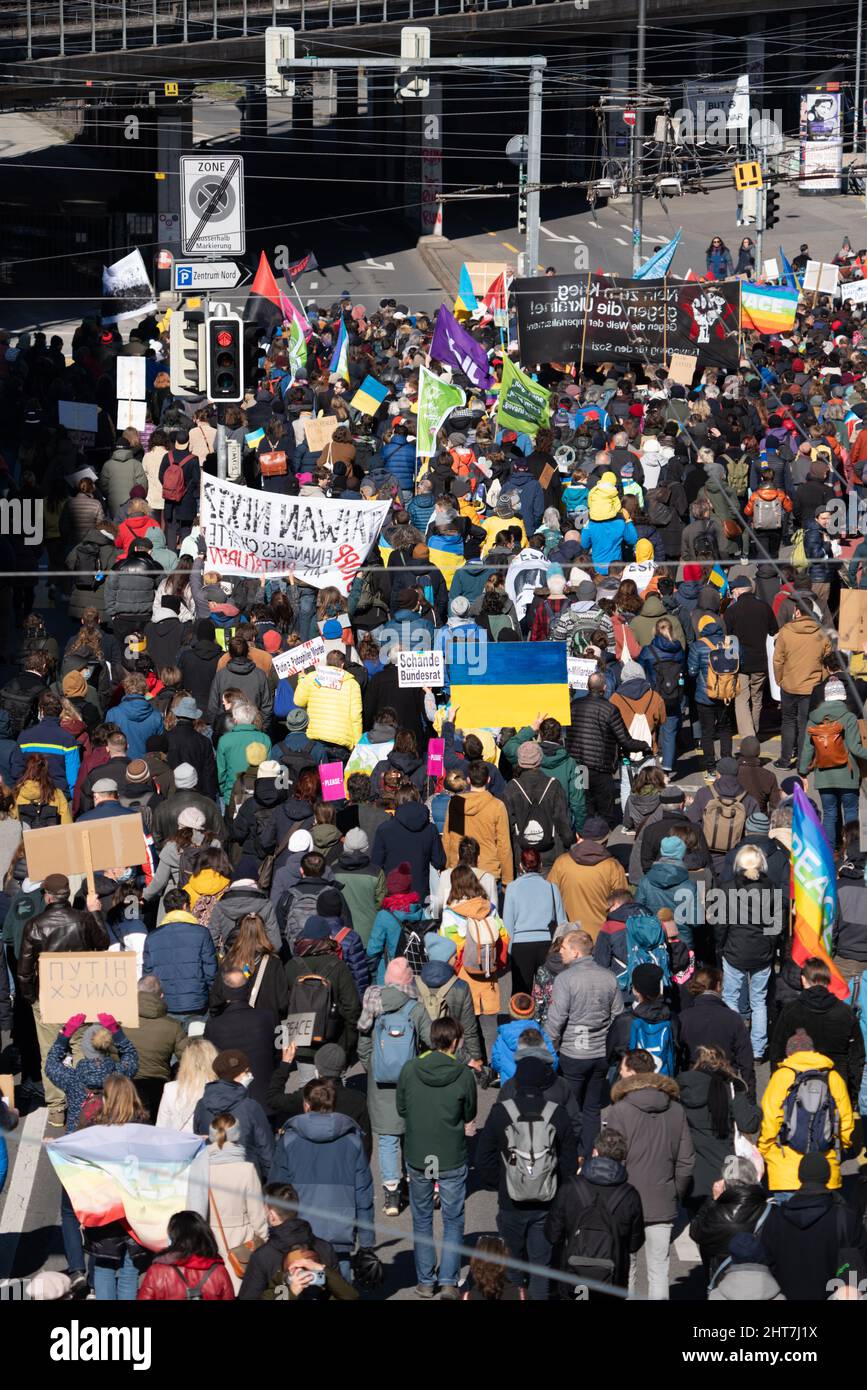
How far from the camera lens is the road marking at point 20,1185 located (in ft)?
32.0

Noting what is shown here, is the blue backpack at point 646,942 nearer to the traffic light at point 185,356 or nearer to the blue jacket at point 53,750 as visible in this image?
A: the blue jacket at point 53,750

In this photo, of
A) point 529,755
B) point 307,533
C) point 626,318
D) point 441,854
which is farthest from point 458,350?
point 441,854

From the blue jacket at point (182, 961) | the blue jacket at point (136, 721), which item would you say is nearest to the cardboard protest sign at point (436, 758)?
the blue jacket at point (136, 721)

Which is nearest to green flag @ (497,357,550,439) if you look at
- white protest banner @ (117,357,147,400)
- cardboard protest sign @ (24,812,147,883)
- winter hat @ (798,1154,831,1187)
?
white protest banner @ (117,357,147,400)

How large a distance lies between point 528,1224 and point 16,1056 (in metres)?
3.78

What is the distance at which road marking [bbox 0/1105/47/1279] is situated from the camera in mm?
9750

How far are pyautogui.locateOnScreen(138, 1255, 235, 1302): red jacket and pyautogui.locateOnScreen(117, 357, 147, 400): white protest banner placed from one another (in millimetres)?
16119

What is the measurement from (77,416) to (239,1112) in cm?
1462

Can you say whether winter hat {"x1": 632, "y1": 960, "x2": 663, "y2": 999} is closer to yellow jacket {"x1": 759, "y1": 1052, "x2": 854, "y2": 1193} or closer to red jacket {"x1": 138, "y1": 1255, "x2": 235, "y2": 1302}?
yellow jacket {"x1": 759, "y1": 1052, "x2": 854, "y2": 1193}

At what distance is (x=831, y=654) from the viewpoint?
1582 centimetres

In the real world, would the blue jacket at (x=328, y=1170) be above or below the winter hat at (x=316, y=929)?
below

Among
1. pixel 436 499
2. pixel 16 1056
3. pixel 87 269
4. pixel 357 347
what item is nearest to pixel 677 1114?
pixel 16 1056

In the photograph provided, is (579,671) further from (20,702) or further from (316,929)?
(316,929)

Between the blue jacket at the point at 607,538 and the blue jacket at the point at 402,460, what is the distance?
12.5 feet
